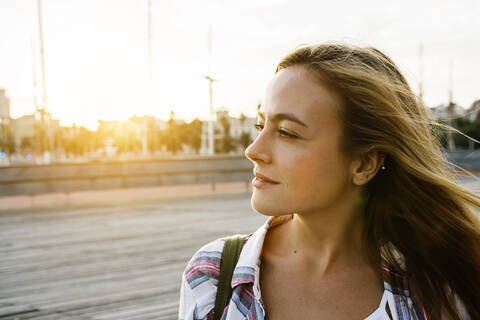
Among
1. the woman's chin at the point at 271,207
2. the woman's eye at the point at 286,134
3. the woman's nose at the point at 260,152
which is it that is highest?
the woman's eye at the point at 286,134

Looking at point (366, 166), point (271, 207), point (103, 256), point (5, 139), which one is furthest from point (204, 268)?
point (5, 139)

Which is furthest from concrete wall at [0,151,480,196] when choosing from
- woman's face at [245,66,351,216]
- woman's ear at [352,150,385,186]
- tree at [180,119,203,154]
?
tree at [180,119,203,154]

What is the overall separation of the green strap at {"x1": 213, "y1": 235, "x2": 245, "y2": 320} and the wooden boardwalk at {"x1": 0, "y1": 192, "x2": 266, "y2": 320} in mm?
2209

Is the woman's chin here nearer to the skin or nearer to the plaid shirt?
the skin

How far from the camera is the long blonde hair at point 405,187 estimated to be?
69.5 inches

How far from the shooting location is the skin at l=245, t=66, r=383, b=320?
172 cm

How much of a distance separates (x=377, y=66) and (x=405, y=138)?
286 millimetres

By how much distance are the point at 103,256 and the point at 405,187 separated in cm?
452

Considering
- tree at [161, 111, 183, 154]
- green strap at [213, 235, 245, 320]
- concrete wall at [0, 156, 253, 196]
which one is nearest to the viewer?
green strap at [213, 235, 245, 320]

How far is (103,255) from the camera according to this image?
228 inches

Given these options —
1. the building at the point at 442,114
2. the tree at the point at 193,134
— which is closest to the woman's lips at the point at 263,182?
the building at the point at 442,114

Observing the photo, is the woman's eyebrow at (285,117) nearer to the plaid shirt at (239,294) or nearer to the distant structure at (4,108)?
the plaid shirt at (239,294)

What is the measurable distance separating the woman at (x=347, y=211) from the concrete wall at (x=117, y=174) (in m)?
9.01

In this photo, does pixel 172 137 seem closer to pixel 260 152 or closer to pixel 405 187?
pixel 405 187
